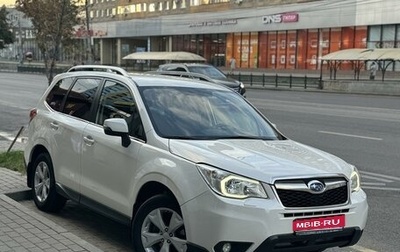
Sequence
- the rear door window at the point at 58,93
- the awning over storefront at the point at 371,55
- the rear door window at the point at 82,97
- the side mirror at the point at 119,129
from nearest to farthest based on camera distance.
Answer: the side mirror at the point at 119,129 < the rear door window at the point at 82,97 < the rear door window at the point at 58,93 < the awning over storefront at the point at 371,55

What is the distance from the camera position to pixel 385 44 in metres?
49.4

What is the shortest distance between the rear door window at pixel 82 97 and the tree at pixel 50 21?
4885mm

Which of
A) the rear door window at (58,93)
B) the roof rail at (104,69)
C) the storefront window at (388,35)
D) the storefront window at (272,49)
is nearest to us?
the roof rail at (104,69)

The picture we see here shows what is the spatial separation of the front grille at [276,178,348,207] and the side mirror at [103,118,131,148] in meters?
1.57

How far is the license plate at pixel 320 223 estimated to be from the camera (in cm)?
406

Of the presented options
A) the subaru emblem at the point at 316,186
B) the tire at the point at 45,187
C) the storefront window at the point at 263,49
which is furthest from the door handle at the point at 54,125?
the storefront window at the point at 263,49

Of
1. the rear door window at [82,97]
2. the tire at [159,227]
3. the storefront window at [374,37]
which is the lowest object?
the tire at [159,227]

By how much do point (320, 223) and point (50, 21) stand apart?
870cm

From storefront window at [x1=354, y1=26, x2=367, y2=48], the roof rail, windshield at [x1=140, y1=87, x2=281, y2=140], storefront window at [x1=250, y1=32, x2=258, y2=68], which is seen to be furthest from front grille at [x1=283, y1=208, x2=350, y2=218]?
storefront window at [x1=250, y1=32, x2=258, y2=68]

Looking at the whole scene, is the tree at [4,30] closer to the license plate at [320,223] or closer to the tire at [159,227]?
the tire at [159,227]

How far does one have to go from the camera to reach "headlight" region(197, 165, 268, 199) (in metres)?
4.02

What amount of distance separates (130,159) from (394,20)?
47776 millimetres

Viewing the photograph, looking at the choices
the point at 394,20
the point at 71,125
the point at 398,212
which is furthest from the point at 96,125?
the point at 394,20

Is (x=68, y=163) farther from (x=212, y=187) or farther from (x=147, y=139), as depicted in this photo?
(x=212, y=187)
